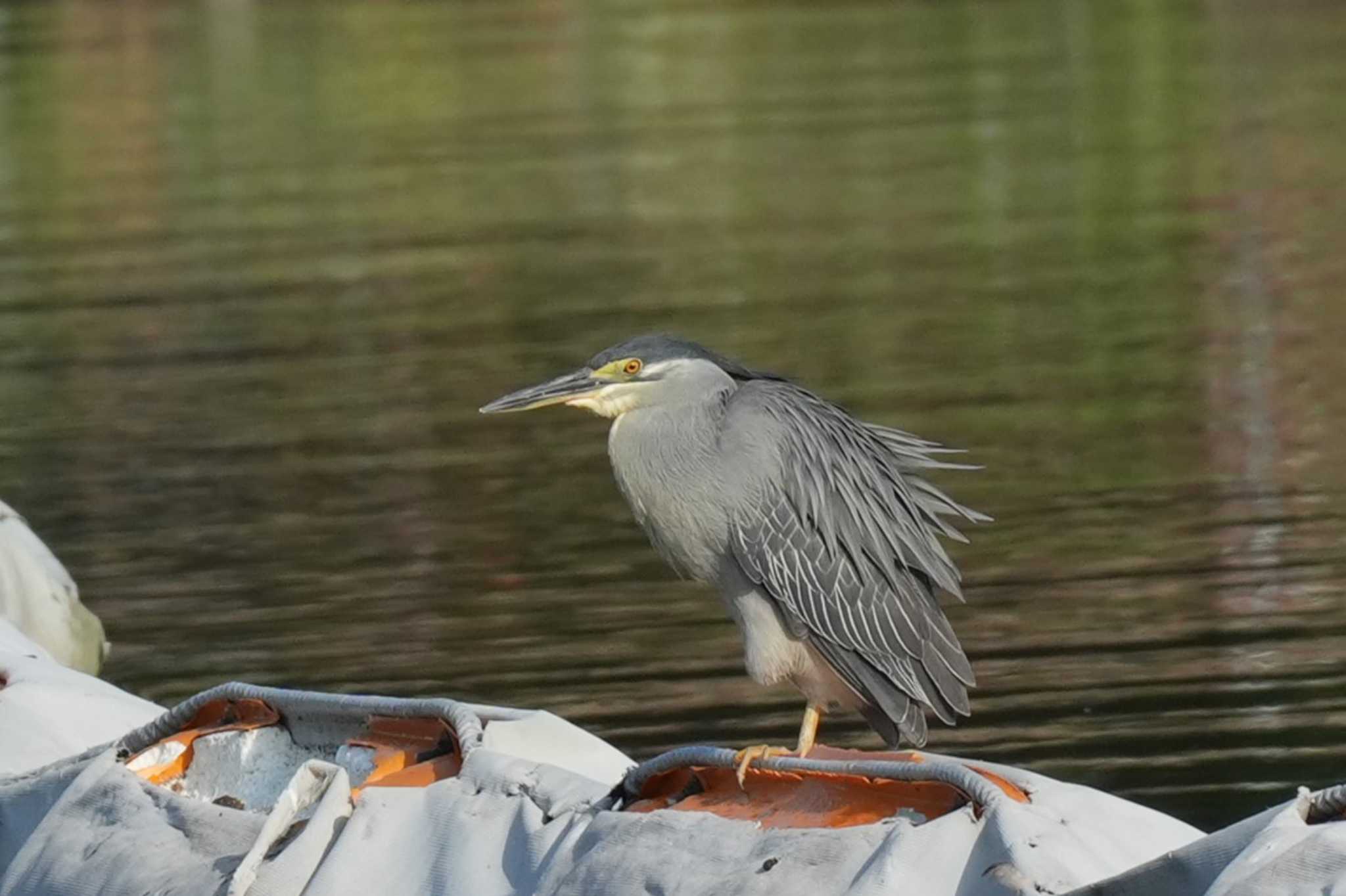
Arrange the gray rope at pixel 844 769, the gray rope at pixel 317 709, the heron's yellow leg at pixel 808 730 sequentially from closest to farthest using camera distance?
the gray rope at pixel 844 769, the gray rope at pixel 317 709, the heron's yellow leg at pixel 808 730

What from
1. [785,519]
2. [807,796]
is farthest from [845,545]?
[807,796]

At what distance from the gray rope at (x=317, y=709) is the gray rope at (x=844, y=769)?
51cm

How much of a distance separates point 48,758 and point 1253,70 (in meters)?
22.8

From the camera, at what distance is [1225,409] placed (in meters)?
13.1

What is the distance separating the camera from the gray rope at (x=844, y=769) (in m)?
4.72

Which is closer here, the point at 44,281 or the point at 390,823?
the point at 390,823

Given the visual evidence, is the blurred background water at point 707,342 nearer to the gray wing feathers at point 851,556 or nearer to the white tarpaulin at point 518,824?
the gray wing feathers at point 851,556

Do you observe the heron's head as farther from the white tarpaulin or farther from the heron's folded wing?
→ the white tarpaulin

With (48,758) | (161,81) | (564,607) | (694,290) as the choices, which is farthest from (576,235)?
(161,81)

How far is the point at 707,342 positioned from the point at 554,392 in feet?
29.5

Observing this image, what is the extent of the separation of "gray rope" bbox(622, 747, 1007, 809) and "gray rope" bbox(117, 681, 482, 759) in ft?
1.66

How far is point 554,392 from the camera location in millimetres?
6090

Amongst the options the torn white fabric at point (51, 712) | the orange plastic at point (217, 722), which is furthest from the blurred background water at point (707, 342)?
the orange plastic at point (217, 722)

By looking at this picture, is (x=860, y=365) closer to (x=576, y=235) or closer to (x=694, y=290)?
(x=694, y=290)
